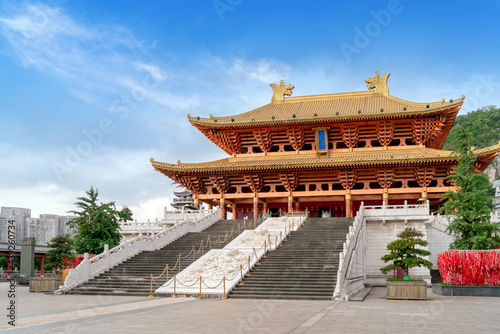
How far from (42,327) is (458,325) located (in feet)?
31.6

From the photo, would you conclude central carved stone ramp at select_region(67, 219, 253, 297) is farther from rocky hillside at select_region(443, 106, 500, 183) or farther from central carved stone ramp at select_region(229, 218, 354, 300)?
rocky hillside at select_region(443, 106, 500, 183)

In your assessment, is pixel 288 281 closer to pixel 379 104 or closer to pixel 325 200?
pixel 325 200

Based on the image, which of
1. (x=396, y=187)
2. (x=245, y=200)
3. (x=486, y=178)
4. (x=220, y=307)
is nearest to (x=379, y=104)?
(x=396, y=187)

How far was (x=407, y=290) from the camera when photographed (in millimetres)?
18344

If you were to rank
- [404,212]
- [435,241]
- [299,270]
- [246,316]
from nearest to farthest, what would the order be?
1. [246,316]
2. [299,270]
3. [404,212]
4. [435,241]

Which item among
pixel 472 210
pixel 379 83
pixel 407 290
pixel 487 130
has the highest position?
pixel 487 130

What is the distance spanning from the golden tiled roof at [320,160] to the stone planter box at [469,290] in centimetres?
1366

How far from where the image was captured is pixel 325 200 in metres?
37.0

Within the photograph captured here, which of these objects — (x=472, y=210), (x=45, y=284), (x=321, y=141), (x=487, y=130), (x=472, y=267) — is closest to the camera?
(x=472, y=267)

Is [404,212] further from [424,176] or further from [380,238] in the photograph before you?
[424,176]

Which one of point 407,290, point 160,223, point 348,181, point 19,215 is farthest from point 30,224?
point 407,290

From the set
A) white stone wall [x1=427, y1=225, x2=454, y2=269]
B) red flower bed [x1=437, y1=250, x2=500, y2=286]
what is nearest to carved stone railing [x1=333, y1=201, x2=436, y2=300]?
white stone wall [x1=427, y1=225, x2=454, y2=269]

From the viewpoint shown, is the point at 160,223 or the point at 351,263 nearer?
the point at 351,263

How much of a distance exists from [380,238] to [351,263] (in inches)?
403
